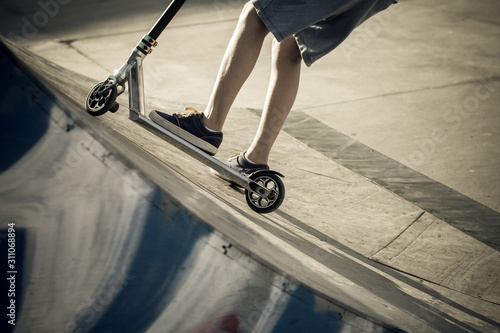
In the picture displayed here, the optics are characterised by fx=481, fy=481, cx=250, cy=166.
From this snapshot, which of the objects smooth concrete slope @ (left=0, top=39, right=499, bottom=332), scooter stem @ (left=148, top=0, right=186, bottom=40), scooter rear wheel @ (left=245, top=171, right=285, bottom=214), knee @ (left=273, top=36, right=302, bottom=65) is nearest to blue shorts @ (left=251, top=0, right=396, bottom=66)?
knee @ (left=273, top=36, right=302, bottom=65)

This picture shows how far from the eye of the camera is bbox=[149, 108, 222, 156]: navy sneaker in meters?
2.47

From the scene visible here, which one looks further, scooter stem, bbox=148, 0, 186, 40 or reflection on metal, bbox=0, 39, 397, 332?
scooter stem, bbox=148, 0, 186, 40

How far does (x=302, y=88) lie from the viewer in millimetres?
4867

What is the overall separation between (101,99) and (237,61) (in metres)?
0.75

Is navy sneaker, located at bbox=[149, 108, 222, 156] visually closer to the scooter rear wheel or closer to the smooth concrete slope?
the scooter rear wheel

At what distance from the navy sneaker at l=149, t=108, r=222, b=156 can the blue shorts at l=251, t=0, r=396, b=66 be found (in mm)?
630

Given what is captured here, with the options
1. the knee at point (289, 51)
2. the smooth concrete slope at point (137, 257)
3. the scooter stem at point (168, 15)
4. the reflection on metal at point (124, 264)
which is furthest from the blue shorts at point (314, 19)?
the reflection on metal at point (124, 264)

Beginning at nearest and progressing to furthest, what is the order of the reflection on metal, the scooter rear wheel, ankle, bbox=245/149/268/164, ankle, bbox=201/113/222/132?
the reflection on metal, the scooter rear wheel, ankle, bbox=201/113/222/132, ankle, bbox=245/149/268/164

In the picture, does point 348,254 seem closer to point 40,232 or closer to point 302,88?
point 40,232

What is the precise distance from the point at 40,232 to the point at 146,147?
3.40ft

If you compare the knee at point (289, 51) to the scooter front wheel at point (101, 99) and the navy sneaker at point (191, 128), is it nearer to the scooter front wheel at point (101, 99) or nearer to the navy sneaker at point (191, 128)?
the navy sneaker at point (191, 128)

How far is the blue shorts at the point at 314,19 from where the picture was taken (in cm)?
212

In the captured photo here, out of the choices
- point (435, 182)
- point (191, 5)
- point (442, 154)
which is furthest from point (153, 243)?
point (191, 5)

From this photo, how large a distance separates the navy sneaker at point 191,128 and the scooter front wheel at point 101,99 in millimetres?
224
